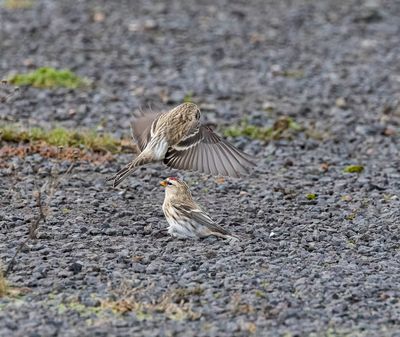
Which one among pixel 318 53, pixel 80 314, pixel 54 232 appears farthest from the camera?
pixel 318 53

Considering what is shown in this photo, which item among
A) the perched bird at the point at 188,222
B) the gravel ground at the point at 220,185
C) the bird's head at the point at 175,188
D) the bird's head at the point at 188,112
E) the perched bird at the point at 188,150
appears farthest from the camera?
the bird's head at the point at 188,112

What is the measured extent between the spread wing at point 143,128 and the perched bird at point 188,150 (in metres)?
0.03

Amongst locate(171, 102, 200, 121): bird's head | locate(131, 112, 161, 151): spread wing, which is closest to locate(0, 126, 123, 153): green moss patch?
locate(131, 112, 161, 151): spread wing

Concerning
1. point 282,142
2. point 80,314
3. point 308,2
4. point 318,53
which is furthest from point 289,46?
point 80,314

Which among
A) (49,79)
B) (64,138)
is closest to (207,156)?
(64,138)

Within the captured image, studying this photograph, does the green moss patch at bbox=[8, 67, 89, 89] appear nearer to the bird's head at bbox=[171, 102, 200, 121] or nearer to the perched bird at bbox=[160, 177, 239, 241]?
the bird's head at bbox=[171, 102, 200, 121]

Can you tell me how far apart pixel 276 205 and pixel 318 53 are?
787cm

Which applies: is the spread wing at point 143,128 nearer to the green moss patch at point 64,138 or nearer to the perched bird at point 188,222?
the perched bird at point 188,222

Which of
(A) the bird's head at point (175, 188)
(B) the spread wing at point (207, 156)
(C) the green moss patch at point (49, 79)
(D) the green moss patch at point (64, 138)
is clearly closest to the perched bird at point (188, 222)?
(A) the bird's head at point (175, 188)

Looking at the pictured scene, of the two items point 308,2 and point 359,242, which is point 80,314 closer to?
point 359,242

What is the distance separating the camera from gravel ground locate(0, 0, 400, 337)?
660cm

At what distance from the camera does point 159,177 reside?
1040cm

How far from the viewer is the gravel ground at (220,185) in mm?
6602

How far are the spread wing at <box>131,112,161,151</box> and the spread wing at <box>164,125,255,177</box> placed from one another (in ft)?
1.27
